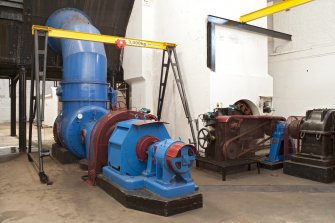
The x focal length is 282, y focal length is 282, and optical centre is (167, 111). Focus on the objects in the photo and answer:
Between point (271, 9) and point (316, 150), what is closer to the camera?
point (316, 150)

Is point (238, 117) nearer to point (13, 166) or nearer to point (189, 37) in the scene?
point (189, 37)

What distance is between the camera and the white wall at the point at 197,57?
15.8ft

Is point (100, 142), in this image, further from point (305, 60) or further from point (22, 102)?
point (305, 60)

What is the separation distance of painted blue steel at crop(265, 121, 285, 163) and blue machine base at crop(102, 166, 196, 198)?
2.03 metres

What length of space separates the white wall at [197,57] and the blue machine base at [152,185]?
92.2 inches

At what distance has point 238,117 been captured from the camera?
3.76 m

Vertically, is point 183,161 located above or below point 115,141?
below

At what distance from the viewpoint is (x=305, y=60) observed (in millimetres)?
5652

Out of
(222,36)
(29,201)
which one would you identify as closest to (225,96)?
(222,36)

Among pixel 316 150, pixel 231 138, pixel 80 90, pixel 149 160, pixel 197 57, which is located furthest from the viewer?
pixel 197 57

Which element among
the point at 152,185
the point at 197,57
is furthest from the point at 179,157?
the point at 197,57

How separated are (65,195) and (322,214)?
241 cm

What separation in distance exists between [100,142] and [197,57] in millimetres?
2541

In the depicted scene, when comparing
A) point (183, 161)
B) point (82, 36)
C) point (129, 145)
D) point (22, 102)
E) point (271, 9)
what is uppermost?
point (271, 9)
